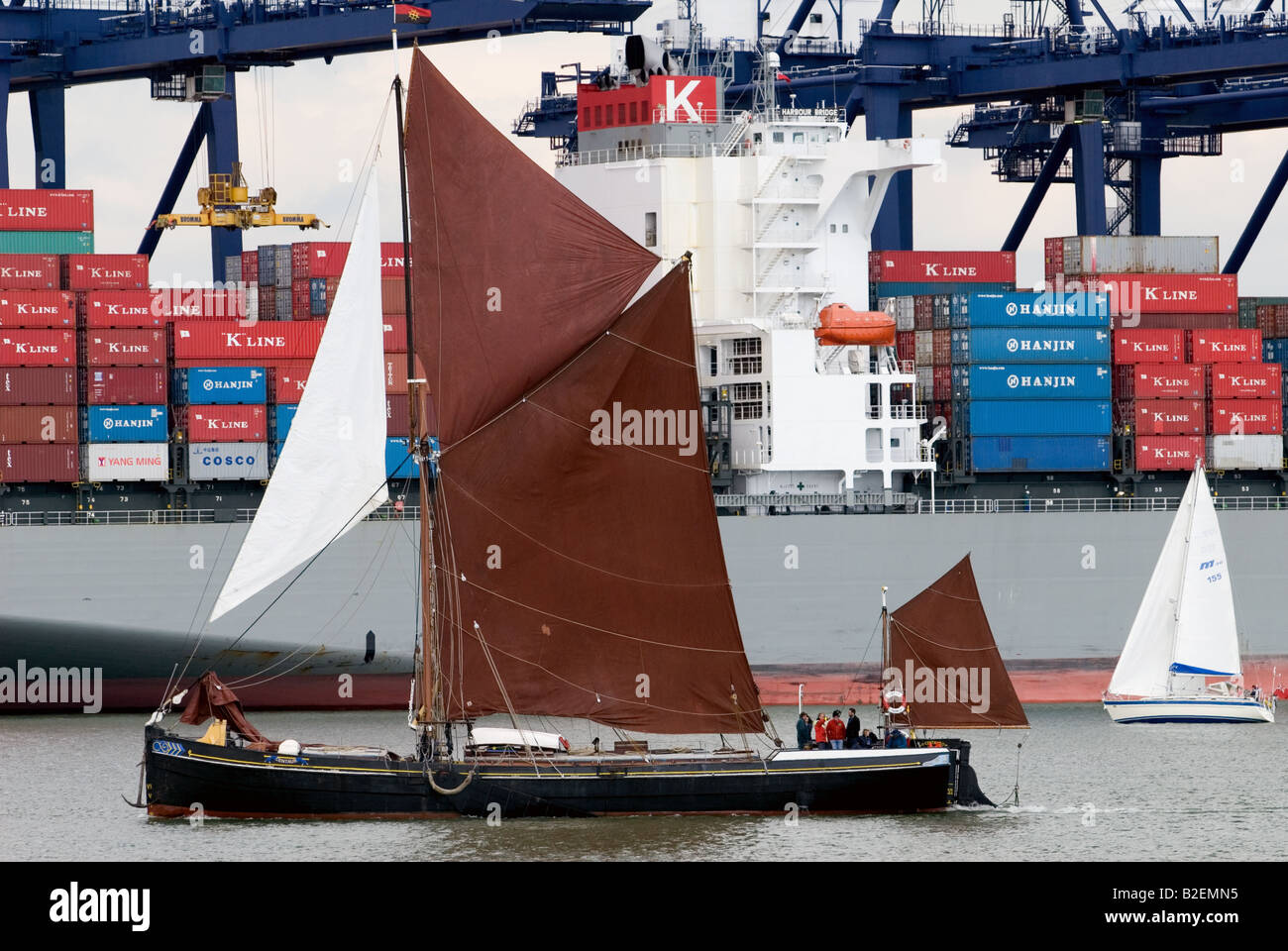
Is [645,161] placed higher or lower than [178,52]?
lower

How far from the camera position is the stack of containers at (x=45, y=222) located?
4119cm

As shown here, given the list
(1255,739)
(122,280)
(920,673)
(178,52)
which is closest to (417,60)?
(920,673)

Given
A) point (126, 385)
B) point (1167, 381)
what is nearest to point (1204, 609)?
point (1167, 381)

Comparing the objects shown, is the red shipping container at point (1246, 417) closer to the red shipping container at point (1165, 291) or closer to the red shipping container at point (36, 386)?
the red shipping container at point (1165, 291)

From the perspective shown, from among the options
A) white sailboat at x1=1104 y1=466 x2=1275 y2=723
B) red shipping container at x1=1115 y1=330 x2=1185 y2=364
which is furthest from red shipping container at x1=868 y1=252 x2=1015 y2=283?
white sailboat at x1=1104 y1=466 x2=1275 y2=723

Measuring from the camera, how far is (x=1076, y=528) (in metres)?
43.9

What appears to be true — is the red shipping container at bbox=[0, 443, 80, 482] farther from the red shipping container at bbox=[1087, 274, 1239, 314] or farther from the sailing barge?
the red shipping container at bbox=[1087, 274, 1239, 314]

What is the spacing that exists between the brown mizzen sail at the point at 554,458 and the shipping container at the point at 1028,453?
61.2 feet

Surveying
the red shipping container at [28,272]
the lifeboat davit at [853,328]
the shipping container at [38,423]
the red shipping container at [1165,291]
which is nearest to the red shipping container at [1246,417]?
the red shipping container at [1165,291]

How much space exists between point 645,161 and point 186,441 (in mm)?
11031

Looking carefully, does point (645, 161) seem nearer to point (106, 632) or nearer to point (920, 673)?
point (106, 632)

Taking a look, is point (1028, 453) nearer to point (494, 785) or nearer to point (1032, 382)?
point (1032, 382)

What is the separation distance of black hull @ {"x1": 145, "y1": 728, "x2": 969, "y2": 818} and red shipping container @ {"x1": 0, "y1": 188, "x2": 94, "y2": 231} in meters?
17.8

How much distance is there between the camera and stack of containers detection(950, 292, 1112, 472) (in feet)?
144
